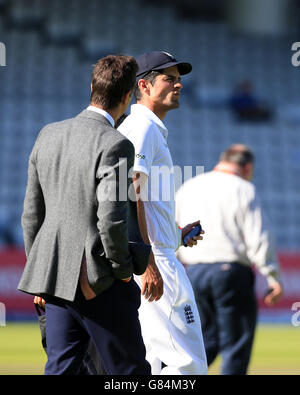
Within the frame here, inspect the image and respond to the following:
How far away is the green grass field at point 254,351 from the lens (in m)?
8.65

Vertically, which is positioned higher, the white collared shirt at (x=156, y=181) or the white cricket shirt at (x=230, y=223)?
the white collared shirt at (x=156, y=181)

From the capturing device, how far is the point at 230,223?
22.3 ft

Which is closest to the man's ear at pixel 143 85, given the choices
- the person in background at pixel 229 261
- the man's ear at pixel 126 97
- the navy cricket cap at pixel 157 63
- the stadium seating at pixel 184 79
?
the navy cricket cap at pixel 157 63

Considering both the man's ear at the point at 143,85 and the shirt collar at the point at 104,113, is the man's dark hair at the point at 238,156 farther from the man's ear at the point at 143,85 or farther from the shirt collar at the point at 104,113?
the shirt collar at the point at 104,113

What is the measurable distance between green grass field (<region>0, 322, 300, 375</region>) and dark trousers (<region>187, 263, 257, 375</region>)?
54.4 inches

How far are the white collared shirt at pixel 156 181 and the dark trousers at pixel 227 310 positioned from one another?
2.15 meters

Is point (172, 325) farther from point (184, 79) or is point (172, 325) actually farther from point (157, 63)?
point (184, 79)

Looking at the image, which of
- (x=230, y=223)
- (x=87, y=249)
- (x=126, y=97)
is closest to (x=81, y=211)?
(x=87, y=249)

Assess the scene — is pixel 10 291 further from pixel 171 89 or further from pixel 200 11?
pixel 200 11

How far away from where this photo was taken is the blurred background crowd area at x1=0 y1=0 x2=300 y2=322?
2256 cm

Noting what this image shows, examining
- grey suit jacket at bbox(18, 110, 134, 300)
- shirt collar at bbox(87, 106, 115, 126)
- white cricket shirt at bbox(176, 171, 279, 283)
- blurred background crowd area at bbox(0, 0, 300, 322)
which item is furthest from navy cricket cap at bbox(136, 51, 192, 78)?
blurred background crowd area at bbox(0, 0, 300, 322)

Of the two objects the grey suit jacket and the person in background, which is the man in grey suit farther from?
the person in background

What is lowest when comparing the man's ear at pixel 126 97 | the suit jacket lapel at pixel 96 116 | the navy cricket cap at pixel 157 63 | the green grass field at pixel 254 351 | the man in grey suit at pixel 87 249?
the green grass field at pixel 254 351

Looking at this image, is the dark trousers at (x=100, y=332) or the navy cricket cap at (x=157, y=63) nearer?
the dark trousers at (x=100, y=332)
